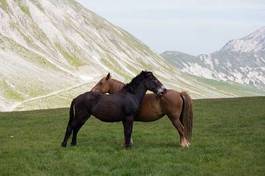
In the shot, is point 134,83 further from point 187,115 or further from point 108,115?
point 187,115

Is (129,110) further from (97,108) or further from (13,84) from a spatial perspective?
(13,84)

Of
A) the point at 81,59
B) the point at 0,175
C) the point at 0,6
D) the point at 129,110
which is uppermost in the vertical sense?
the point at 0,6

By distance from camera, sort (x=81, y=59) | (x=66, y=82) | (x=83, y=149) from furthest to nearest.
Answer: (x=81, y=59) < (x=66, y=82) < (x=83, y=149)

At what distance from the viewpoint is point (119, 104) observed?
840 inches

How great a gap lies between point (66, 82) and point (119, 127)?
117028 mm

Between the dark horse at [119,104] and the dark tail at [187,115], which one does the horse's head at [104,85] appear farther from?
the dark tail at [187,115]

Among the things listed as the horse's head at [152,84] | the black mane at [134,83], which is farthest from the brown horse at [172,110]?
the black mane at [134,83]

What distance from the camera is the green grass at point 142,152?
56.4ft

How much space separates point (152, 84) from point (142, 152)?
3.25 meters

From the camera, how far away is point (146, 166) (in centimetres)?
1758

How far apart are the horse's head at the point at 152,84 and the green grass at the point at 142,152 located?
257cm

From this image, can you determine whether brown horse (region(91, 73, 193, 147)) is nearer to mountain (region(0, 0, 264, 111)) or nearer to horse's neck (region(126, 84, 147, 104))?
horse's neck (region(126, 84, 147, 104))

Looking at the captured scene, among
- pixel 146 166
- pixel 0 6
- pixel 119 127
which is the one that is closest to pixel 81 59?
pixel 0 6

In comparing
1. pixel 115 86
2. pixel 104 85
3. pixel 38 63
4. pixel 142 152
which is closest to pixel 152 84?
pixel 115 86
